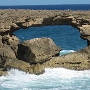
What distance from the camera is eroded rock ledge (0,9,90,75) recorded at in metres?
28.5

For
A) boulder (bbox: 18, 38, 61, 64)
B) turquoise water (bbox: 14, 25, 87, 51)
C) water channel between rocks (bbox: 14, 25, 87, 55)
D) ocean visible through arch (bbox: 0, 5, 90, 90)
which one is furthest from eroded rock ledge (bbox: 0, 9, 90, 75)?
turquoise water (bbox: 14, 25, 87, 51)

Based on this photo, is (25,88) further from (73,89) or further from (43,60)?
(43,60)

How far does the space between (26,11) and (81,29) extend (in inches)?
→ 217

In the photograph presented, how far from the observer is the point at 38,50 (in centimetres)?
2881

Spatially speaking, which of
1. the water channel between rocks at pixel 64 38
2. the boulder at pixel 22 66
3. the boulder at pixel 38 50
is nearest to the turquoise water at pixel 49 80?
the boulder at pixel 22 66

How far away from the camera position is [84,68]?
28656 millimetres

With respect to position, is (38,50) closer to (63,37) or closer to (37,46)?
(37,46)

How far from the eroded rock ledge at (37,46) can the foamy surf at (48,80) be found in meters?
0.64

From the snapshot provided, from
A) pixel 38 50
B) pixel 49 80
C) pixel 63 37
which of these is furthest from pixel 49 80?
pixel 63 37

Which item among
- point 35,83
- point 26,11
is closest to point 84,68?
point 35,83

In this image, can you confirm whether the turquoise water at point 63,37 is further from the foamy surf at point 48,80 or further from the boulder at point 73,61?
the foamy surf at point 48,80

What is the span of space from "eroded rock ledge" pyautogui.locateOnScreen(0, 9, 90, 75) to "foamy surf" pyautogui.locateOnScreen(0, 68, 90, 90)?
0.64 m

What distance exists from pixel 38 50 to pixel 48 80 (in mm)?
3789

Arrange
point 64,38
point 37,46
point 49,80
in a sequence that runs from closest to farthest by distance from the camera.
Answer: point 49,80 → point 37,46 → point 64,38
